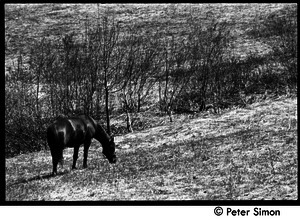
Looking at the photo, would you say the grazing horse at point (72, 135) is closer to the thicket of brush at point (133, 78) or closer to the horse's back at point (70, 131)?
the horse's back at point (70, 131)

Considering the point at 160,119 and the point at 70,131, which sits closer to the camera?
the point at 70,131

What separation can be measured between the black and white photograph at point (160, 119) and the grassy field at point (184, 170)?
48 millimetres

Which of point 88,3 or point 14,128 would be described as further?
point 88,3

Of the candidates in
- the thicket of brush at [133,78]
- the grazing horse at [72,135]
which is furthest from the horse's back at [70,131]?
the thicket of brush at [133,78]

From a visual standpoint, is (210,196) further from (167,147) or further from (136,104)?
(136,104)

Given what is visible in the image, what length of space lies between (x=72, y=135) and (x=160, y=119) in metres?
18.8

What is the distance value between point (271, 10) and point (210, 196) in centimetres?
4998

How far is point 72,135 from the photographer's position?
18.2 m

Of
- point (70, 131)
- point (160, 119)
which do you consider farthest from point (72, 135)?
point (160, 119)

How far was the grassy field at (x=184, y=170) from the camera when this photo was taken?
49.1ft

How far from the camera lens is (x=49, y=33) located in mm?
62250

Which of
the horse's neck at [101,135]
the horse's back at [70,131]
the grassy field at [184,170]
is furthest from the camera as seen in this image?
the horse's neck at [101,135]

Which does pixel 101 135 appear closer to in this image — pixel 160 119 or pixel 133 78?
pixel 133 78
